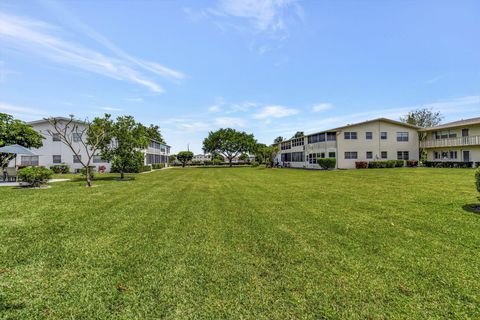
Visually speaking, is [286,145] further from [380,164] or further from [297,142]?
[380,164]

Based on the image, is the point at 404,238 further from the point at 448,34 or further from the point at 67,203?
the point at 448,34

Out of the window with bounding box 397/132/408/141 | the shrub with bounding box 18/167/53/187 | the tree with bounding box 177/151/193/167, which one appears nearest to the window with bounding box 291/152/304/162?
the window with bounding box 397/132/408/141

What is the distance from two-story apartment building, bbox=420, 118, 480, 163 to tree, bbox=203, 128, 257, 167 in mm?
32250

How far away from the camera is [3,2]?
999 centimetres

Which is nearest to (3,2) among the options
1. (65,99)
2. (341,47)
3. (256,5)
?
(256,5)

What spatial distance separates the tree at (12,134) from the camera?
71.8ft

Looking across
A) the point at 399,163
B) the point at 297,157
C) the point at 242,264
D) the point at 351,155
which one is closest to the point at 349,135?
the point at 351,155

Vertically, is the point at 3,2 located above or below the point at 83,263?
above

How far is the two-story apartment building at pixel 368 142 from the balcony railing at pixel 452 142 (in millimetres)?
1940

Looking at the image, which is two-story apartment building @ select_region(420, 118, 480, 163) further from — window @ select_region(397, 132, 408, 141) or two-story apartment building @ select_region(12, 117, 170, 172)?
two-story apartment building @ select_region(12, 117, 170, 172)

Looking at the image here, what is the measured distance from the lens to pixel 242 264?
14.5ft

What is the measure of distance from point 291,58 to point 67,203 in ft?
59.1

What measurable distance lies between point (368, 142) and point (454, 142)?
10264mm

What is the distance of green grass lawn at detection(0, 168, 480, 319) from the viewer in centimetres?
312
